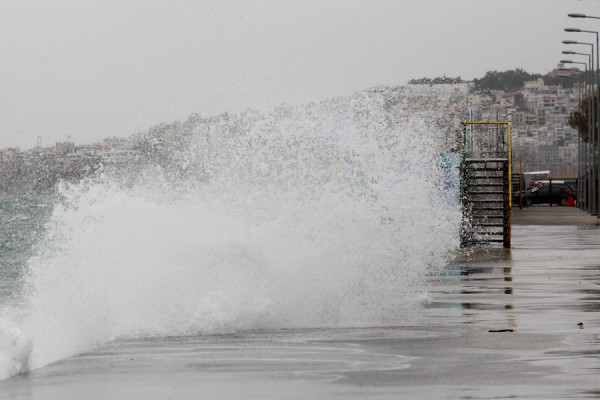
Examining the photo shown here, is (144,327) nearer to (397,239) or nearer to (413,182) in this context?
(397,239)

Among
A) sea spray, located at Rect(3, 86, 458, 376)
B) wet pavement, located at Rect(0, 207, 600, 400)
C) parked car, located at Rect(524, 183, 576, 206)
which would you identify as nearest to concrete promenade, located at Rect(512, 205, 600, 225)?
parked car, located at Rect(524, 183, 576, 206)

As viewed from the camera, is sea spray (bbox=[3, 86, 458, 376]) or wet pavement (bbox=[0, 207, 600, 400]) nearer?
wet pavement (bbox=[0, 207, 600, 400])

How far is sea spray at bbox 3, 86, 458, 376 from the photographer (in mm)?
14125

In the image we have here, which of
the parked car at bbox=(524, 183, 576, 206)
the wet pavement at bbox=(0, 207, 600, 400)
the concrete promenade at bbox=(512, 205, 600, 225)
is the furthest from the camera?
the parked car at bbox=(524, 183, 576, 206)

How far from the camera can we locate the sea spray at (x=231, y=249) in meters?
14.1

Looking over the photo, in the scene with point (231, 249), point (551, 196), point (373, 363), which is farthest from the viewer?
point (551, 196)

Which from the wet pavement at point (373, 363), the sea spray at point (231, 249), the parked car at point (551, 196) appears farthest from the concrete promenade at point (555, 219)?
the wet pavement at point (373, 363)

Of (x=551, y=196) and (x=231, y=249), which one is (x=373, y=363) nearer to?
(x=231, y=249)

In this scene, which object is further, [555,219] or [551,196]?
[551,196]

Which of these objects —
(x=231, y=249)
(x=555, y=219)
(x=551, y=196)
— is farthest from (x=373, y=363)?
(x=551, y=196)

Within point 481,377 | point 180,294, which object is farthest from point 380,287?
point 481,377

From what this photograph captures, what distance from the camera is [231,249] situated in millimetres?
14562

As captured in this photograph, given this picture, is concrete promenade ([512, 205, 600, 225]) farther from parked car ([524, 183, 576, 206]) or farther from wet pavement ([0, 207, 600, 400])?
wet pavement ([0, 207, 600, 400])

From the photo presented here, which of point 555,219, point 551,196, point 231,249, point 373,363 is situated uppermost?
point 231,249
